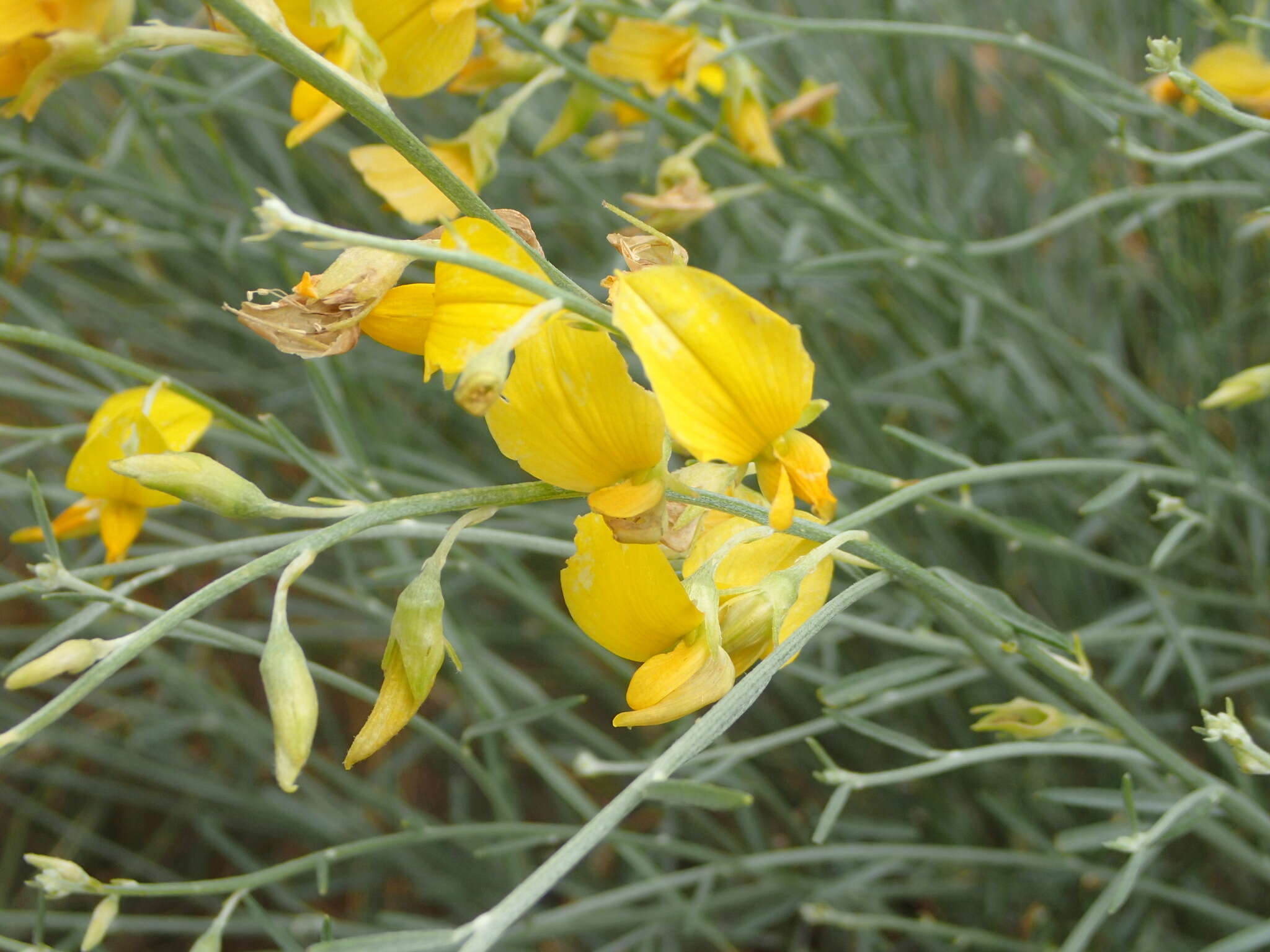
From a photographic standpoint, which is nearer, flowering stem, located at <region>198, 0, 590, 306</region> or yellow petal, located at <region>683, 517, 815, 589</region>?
flowering stem, located at <region>198, 0, 590, 306</region>

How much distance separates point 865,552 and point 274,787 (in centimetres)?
153

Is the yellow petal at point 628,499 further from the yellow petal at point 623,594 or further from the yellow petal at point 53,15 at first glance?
the yellow petal at point 53,15

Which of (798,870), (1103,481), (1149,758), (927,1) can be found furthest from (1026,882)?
(927,1)

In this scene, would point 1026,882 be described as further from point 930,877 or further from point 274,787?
point 274,787

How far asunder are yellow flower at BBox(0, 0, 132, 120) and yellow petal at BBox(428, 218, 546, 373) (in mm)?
139

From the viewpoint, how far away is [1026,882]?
1.31 meters

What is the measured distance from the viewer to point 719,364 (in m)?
0.43

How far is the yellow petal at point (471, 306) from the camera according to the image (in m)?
0.44

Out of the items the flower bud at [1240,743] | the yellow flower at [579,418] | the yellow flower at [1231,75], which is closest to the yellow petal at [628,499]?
the yellow flower at [579,418]

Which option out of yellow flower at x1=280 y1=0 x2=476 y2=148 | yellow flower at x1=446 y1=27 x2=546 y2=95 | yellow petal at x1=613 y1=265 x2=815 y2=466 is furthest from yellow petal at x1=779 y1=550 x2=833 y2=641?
yellow flower at x1=446 y1=27 x2=546 y2=95

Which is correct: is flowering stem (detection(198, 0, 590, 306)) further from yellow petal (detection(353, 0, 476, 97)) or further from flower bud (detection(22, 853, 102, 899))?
flower bud (detection(22, 853, 102, 899))

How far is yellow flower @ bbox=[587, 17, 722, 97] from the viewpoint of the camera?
2.88 ft

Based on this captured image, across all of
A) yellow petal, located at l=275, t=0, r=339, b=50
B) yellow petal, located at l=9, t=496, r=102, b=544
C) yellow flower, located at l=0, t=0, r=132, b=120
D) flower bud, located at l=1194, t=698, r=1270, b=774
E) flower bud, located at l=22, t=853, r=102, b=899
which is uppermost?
yellow flower, located at l=0, t=0, r=132, b=120

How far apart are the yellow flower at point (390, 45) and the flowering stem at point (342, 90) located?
0.60 ft
